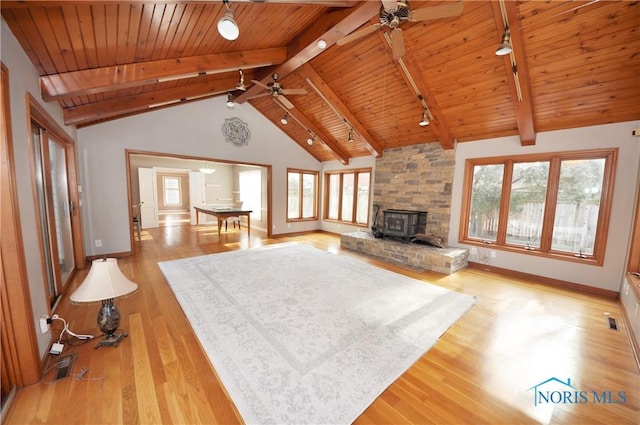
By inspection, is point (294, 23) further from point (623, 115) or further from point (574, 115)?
point (623, 115)

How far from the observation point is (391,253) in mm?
4727

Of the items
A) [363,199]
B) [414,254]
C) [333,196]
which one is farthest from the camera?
[333,196]

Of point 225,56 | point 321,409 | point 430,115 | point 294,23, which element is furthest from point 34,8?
point 430,115

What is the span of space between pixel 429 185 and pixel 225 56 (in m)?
4.49

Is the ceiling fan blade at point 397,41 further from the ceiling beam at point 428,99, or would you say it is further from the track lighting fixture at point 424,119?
the track lighting fixture at point 424,119

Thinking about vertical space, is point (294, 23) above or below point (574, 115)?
above

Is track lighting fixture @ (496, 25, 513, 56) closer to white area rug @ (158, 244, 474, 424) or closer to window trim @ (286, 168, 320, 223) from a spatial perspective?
white area rug @ (158, 244, 474, 424)

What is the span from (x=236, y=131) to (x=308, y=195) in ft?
10.0

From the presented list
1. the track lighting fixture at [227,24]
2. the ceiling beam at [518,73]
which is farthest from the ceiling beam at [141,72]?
the ceiling beam at [518,73]

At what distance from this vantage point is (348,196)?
7320 mm

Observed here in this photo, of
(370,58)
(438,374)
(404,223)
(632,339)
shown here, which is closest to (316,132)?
(370,58)

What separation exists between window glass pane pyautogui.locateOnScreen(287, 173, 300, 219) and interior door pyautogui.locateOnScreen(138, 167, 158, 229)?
463cm

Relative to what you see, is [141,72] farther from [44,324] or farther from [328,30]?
[44,324]

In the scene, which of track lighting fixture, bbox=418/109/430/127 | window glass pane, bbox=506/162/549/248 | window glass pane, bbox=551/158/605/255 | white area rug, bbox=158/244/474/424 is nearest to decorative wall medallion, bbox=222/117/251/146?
white area rug, bbox=158/244/474/424
